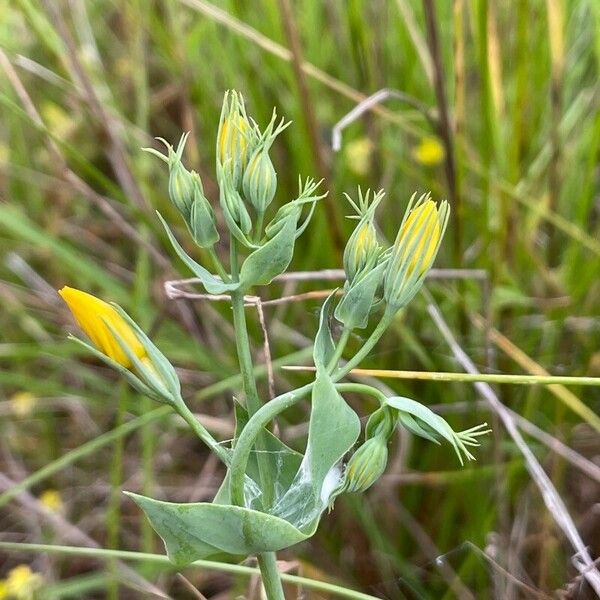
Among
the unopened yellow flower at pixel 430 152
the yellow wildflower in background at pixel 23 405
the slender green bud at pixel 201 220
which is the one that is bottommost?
the yellow wildflower in background at pixel 23 405

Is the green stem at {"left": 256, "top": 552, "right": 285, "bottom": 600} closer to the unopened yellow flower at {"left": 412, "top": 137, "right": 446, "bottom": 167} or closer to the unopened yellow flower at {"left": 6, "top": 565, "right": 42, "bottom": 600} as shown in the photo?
the unopened yellow flower at {"left": 6, "top": 565, "right": 42, "bottom": 600}

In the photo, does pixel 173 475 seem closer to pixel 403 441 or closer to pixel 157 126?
pixel 403 441

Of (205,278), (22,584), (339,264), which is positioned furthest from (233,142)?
(22,584)

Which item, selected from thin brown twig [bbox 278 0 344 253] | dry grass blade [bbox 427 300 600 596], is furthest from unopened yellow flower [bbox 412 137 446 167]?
dry grass blade [bbox 427 300 600 596]

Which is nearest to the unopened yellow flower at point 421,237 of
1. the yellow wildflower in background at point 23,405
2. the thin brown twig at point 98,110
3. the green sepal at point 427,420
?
the green sepal at point 427,420

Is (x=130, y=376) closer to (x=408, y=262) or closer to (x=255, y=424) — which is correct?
(x=255, y=424)

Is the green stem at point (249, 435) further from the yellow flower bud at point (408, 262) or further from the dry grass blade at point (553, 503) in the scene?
the dry grass blade at point (553, 503)

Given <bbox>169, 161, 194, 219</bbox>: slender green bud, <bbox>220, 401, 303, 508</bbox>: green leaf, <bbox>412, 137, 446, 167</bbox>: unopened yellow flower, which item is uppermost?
<bbox>169, 161, 194, 219</bbox>: slender green bud
